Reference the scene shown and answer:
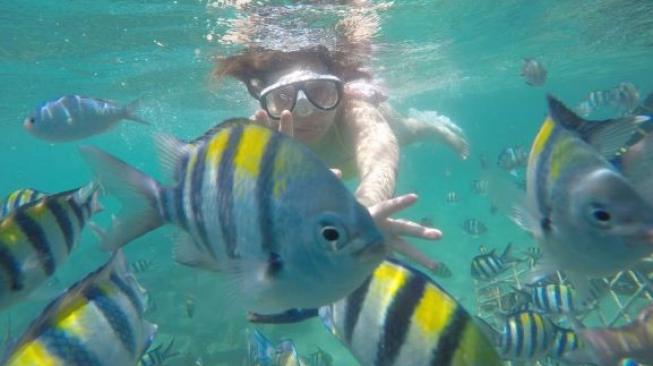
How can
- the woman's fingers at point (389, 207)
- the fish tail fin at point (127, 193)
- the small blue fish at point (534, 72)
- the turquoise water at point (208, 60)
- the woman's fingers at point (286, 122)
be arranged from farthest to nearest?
the turquoise water at point (208, 60)
the small blue fish at point (534, 72)
the woman's fingers at point (286, 122)
the woman's fingers at point (389, 207)
the fish tail fin at point (127, 193)

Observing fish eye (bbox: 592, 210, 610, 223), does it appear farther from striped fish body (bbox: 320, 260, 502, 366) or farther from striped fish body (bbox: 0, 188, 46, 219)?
striped fish body (bbox: 0, 188, 46, 219)

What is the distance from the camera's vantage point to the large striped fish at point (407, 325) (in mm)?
1526

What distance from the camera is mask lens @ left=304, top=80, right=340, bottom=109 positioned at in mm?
5637

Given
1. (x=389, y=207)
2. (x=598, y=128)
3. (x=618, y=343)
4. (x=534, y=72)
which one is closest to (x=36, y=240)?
(x=389, y=207)

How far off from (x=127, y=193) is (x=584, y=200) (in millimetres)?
1871

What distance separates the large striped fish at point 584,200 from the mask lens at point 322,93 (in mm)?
3641

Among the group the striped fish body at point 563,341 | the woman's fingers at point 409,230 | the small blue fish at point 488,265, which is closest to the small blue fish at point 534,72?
the small blue fish at point 488,265

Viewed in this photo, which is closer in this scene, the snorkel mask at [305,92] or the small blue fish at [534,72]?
the snorkel mask at [305,92]

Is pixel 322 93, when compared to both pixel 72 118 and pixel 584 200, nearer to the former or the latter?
pixel 72 118

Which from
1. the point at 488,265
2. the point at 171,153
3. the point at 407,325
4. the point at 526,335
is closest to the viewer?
the point at 407,325

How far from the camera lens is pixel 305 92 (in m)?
5.61

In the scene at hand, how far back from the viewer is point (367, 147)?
474 cm

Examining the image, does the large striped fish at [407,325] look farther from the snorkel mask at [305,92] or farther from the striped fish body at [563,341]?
the snorkel mask at [305,92]

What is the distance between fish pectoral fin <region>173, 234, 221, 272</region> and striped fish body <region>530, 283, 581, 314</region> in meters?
4.51
